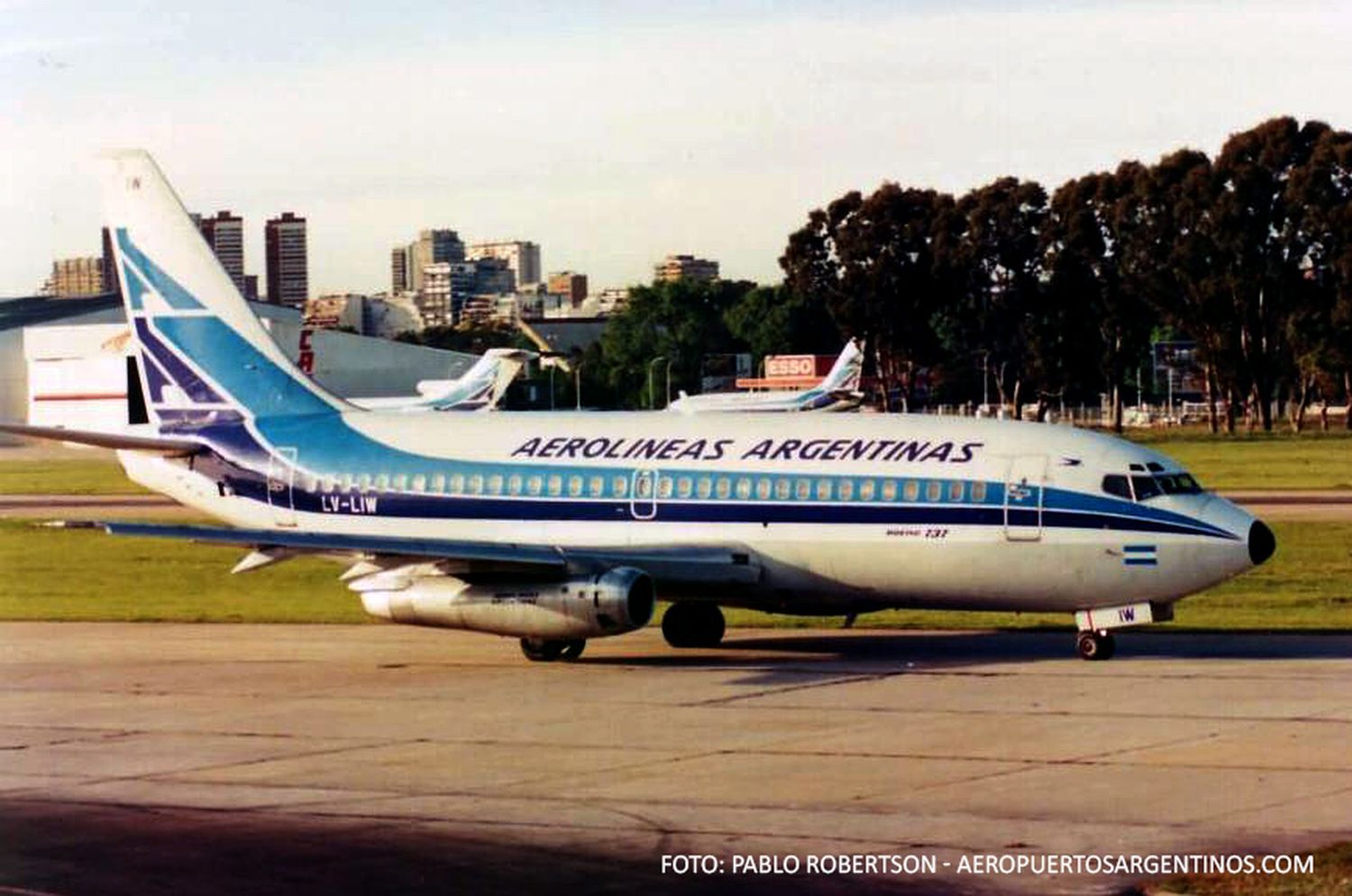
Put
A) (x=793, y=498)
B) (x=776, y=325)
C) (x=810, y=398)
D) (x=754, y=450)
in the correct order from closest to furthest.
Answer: (x=793, y=498)
(x=754, y=450)
(x=810, y=398)
(x=776, y=325)

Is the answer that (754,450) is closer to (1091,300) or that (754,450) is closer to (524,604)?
(524,604)

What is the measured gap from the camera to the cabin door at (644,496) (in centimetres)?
3619

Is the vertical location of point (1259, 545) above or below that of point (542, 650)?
above

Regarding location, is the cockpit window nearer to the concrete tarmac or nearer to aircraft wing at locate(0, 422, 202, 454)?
the concrete tarmac

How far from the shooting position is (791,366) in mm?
165750

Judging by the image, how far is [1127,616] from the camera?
33.3 meters

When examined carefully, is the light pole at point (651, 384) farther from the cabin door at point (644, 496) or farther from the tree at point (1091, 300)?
the cabin door at point (644, 496)

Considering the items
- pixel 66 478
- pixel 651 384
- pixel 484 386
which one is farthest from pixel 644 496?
pixel 651 384

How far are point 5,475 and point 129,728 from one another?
294ft

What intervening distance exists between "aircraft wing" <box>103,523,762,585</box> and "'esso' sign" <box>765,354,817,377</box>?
127m

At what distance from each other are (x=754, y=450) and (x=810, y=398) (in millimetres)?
66114

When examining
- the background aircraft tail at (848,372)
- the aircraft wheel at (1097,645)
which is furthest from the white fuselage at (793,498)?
the background aircraft tail at (848,372)

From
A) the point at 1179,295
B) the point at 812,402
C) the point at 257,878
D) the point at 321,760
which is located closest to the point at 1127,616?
the point at 321,760

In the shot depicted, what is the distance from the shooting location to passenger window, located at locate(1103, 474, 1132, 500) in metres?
33.2
